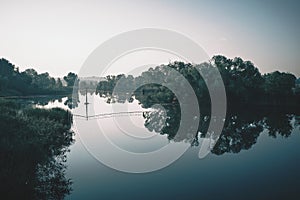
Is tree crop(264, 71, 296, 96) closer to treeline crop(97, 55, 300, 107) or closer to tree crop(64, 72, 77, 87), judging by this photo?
treeline crop(97, 55, 300, 107)

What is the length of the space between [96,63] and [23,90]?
185 ft

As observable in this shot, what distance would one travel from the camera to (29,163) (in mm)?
15195

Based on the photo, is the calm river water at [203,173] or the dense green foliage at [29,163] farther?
the calm river water at [203,173]

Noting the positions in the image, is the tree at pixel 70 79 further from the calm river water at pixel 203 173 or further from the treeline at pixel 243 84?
the calm river water at pixel 203 173

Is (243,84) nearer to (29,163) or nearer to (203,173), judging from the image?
(203,173)

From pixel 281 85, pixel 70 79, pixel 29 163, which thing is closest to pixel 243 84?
pixel 281 85

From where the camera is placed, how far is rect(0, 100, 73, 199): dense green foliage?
12.1 m

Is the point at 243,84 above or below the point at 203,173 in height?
above

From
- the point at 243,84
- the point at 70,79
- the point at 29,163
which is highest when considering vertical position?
the point at 70,79

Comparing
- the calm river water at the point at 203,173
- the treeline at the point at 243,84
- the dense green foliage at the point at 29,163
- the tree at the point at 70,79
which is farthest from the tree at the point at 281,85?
the tree at the point at 70,79

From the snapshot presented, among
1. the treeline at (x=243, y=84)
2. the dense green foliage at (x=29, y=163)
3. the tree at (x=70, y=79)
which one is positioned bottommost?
the dense green foliage at (x=29, y=163)

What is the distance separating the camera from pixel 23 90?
7762cm

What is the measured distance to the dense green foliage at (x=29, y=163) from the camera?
12.1 m

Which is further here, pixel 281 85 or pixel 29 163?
pixel 281 85
